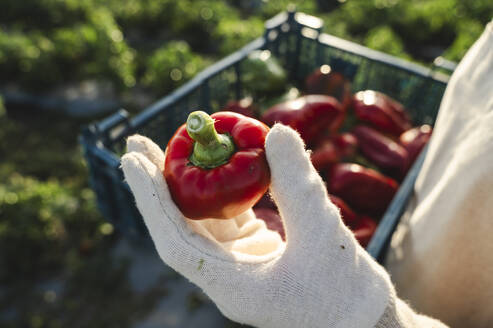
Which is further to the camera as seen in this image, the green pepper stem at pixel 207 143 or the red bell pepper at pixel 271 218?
the red bell pepper at pixel 271 218

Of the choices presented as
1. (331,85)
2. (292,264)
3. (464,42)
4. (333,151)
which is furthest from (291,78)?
(292,264)

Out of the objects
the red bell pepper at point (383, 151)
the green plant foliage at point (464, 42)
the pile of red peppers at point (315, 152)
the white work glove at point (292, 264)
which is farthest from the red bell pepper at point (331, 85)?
the white work glove at point (292, 264)

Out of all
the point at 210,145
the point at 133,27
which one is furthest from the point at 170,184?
the point at 133,27

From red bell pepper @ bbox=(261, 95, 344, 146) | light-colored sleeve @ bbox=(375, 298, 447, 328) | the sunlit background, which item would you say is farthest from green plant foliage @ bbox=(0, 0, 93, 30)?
light-colored sleeve @ bbox=(375, 298, 447, 328)

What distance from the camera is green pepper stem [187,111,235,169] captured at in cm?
106

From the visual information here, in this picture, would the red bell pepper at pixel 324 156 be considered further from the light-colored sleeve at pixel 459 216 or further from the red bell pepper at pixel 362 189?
the light-colored sleeve at pixel 459 216

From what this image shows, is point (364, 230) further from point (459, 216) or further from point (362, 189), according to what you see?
point (459, 216)

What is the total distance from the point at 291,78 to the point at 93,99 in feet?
8.28

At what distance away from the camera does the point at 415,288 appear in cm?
161

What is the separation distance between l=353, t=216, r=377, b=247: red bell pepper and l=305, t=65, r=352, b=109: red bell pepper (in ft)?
2.58

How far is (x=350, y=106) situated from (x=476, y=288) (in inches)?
60.8

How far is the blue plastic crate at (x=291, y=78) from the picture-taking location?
6.40 feet

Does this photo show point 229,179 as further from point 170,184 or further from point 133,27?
point 133,27

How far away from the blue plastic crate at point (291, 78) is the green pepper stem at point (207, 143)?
80 centimetres
